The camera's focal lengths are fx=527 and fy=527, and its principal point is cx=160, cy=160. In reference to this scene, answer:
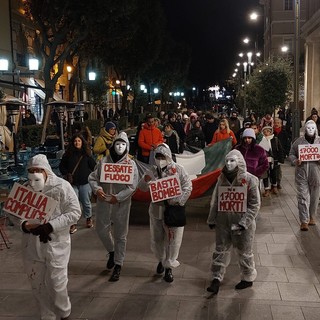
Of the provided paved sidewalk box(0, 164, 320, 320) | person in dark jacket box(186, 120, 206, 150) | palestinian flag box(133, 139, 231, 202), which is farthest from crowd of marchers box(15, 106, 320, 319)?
person in dark jacket box(186, 120, 206, 150)

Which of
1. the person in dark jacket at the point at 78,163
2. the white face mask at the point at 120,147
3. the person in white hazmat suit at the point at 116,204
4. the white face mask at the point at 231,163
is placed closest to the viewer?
the white face mask at the point at 231,163

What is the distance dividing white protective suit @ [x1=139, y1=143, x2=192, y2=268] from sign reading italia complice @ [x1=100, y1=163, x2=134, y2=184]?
0.33m

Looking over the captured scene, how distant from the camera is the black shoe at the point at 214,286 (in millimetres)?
6319

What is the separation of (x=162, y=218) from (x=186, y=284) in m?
0.89

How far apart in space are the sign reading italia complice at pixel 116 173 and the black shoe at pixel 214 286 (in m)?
1.65

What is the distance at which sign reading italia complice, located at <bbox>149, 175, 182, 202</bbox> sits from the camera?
659 centimetres

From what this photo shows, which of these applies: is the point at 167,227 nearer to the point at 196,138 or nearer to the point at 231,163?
the point at 231,163

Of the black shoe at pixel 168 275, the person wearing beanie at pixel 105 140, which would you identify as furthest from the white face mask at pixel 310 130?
the black shoe at pixel 168 275

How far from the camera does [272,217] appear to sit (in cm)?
1034

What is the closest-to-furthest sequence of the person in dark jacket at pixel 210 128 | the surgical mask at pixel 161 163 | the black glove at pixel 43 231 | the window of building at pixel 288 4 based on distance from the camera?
1. the black glove at pixel 43 231
2. the surgical mask at pixel 161 163
3. the person in dark jacket at pixel 210 128
4. the window of building at pixel 288 4

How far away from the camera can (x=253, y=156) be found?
9.20m

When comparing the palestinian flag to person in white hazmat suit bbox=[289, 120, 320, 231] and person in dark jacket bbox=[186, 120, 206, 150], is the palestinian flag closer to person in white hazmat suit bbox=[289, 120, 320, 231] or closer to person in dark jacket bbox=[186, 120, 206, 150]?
person in white hazmat suit bbox=[289, 120, 320, 231]

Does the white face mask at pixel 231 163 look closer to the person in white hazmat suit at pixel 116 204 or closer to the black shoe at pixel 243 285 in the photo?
the person in white hazmat suit at pixel 116 204

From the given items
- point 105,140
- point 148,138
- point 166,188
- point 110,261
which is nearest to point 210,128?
point 148,138
